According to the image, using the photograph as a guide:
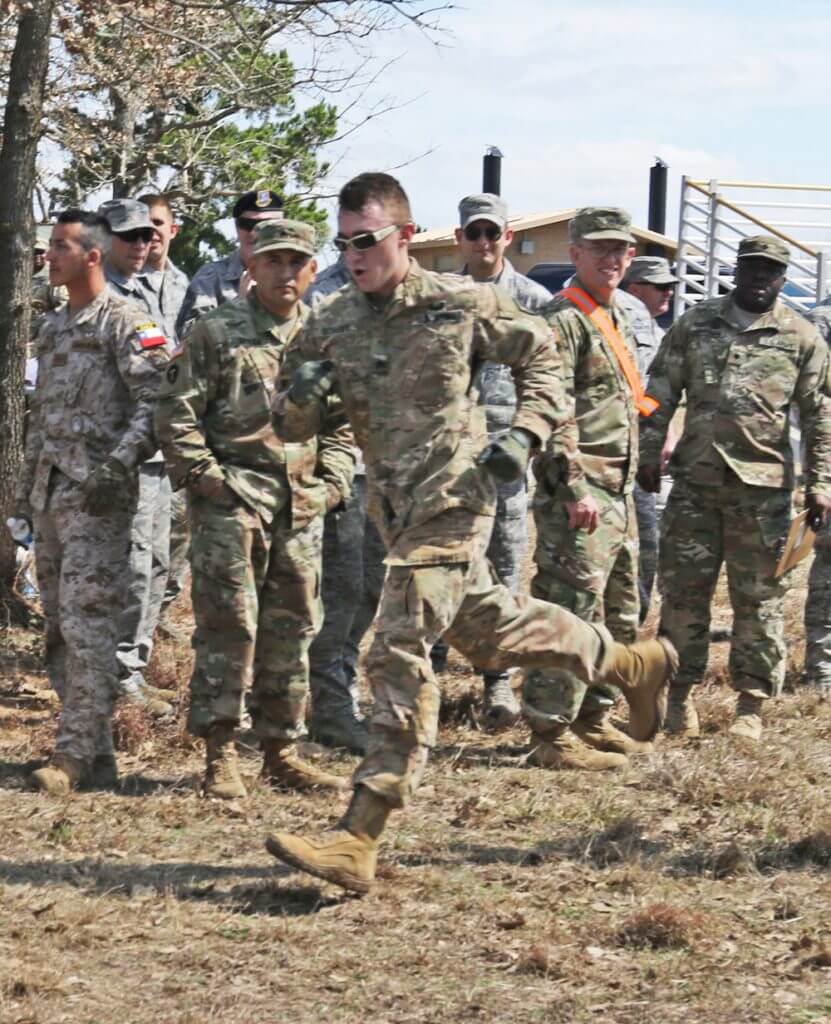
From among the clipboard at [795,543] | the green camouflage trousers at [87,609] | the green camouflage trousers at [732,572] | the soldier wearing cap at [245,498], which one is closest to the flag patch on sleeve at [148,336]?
the soldier wearing cap at [245,498]

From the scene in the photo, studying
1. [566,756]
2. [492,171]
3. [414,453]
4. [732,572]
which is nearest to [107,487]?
[414,453]

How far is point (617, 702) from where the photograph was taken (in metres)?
9.60

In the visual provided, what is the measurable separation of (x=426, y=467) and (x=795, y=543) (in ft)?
10.2

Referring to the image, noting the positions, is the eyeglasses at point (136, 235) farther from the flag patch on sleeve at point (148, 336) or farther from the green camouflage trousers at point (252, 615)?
the green camouflage trousers at point (252, 615)

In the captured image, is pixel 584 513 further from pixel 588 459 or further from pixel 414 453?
pixel 414 453

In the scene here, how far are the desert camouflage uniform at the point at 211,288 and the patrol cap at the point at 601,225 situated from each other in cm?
206

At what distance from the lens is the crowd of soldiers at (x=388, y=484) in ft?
21.0

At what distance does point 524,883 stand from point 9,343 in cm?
602

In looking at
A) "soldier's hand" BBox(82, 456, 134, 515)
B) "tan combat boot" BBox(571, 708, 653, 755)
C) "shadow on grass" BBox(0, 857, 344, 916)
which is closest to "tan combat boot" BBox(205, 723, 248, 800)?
"shadow on grass" BBox(0, 857, 344, 916)

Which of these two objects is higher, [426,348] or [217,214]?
[217,214]

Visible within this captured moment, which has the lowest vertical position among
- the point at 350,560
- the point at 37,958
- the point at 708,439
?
the point at 37,958

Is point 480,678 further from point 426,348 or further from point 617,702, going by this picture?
point 426,348

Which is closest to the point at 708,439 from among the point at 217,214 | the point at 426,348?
Result: the point at 426,348

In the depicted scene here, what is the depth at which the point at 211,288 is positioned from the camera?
970 cm
